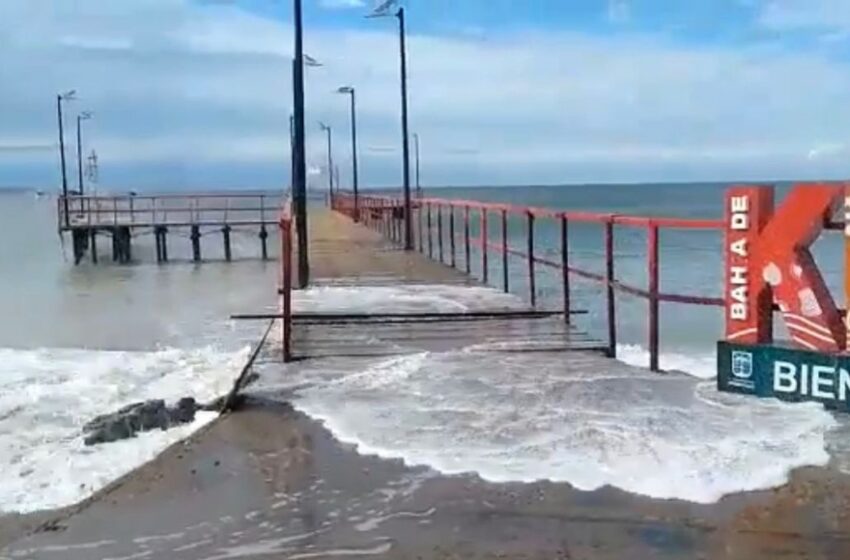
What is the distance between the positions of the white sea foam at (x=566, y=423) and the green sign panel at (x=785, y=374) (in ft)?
0.34

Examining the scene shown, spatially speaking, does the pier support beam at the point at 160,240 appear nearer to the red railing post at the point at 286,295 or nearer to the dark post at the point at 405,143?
the dark post at the point at 405,143

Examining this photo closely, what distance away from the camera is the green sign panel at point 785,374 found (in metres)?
5.11

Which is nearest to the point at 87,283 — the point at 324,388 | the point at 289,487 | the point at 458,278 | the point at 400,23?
the point at 400,23

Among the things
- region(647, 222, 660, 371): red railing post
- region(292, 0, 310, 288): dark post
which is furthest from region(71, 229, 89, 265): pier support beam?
region(647, 222, 660, 371): red railing post

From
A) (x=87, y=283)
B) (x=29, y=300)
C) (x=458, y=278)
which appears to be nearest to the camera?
(x=458, y=278)

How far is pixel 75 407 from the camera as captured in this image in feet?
25.6

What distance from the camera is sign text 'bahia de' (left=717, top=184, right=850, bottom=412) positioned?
17.0ft

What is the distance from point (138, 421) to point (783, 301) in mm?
3364

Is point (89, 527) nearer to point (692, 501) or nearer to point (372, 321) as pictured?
point (692, 501)

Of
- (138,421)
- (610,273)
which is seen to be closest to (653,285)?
(610,273)

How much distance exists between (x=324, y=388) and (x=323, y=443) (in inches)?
52.9

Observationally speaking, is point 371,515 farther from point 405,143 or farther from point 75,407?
point 405,143

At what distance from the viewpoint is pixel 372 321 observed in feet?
31.5

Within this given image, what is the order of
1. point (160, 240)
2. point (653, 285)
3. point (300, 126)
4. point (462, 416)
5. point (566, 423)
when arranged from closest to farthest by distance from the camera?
point (566, 423), point (462, 416), point (653, 285), point (300, 126), point (160, 240)
